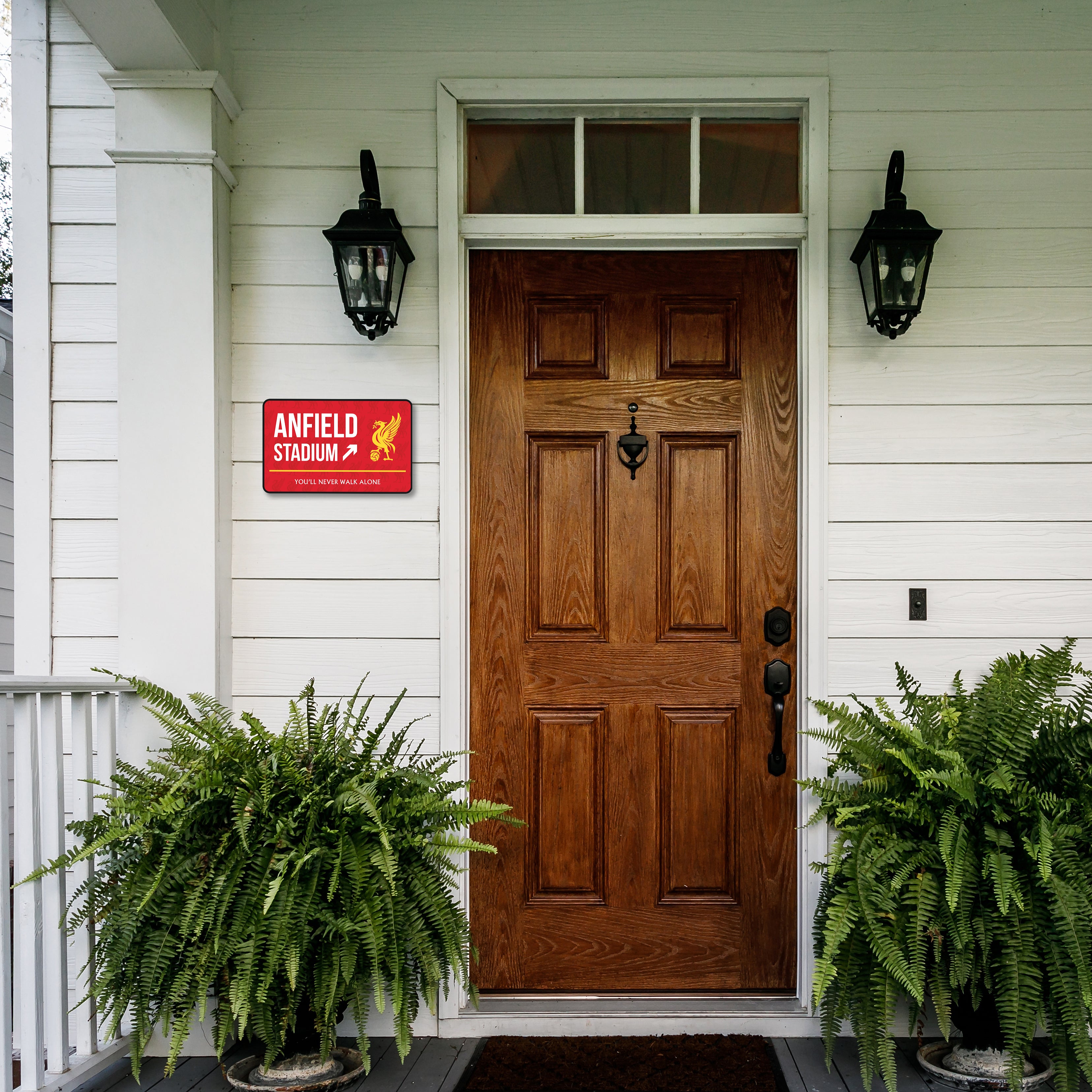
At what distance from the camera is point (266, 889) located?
1772mm

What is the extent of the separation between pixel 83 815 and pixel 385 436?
1.15 m

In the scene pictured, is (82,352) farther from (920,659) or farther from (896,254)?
(920,659)

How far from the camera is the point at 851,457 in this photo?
2.31 meters

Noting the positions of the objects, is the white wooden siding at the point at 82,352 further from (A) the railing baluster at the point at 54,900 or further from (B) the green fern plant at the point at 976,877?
(B) the green fern plant at the point at 976,877

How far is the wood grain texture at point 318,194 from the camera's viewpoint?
2338 millimetres

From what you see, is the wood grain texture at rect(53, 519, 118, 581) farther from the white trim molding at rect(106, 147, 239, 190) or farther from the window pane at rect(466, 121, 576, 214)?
the window pane at rect(466, 121, 576, 214)

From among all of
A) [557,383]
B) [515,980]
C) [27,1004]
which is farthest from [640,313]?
[27,1004]

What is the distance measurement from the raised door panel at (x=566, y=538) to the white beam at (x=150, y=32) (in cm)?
126

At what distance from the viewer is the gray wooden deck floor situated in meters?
2.00

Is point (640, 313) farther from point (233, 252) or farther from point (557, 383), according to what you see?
point (233, 252)

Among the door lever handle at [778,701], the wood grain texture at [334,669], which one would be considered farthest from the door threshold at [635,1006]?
the wood grain texture at [334,669]

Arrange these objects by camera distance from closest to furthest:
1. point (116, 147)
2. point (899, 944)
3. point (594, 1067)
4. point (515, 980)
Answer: point (899, 944) < point (594, 1067) < point (116, 147) < point (515, 980)

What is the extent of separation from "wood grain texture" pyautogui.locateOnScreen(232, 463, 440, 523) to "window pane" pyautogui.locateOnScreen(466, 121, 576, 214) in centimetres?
76

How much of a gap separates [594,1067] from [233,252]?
7.35 ft
